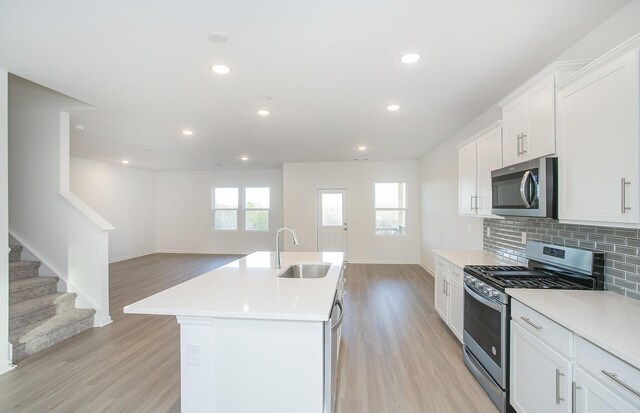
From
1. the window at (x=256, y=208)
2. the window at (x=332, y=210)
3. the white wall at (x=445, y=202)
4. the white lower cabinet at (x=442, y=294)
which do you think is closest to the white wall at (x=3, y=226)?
the white lower cabinet at (x=442, y=294)

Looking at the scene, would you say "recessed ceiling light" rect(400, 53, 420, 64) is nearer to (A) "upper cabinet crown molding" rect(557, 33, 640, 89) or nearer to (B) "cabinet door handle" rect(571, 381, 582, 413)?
(A) "upper cabinet crown molding" rect(557, 33, 640, 89)

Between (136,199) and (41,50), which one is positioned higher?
(41,50)

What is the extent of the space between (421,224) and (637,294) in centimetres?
535

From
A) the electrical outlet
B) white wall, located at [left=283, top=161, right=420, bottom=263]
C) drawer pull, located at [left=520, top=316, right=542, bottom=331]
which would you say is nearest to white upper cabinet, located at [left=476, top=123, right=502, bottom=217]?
drawer pull, located at [left=520, top=316, right=542, bottom=331]

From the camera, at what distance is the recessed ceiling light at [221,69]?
239 cm

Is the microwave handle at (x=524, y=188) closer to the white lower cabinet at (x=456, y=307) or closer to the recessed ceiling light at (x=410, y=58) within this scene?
the white lower cabinet at (x=456, y=307)

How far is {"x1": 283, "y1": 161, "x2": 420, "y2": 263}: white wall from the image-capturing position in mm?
7172

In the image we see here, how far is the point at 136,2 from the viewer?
1.64 meters

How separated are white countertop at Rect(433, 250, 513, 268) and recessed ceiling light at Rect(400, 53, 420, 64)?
72.7 inches

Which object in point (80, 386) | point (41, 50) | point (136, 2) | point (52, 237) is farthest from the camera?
point (52, 237)

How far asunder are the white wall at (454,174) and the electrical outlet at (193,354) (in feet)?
10.2

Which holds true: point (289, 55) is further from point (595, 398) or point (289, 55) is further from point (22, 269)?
point (22, 269)

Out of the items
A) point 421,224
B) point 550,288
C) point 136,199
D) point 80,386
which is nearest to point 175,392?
point 80,386

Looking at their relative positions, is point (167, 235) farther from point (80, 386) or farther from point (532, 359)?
point (532, 359)
